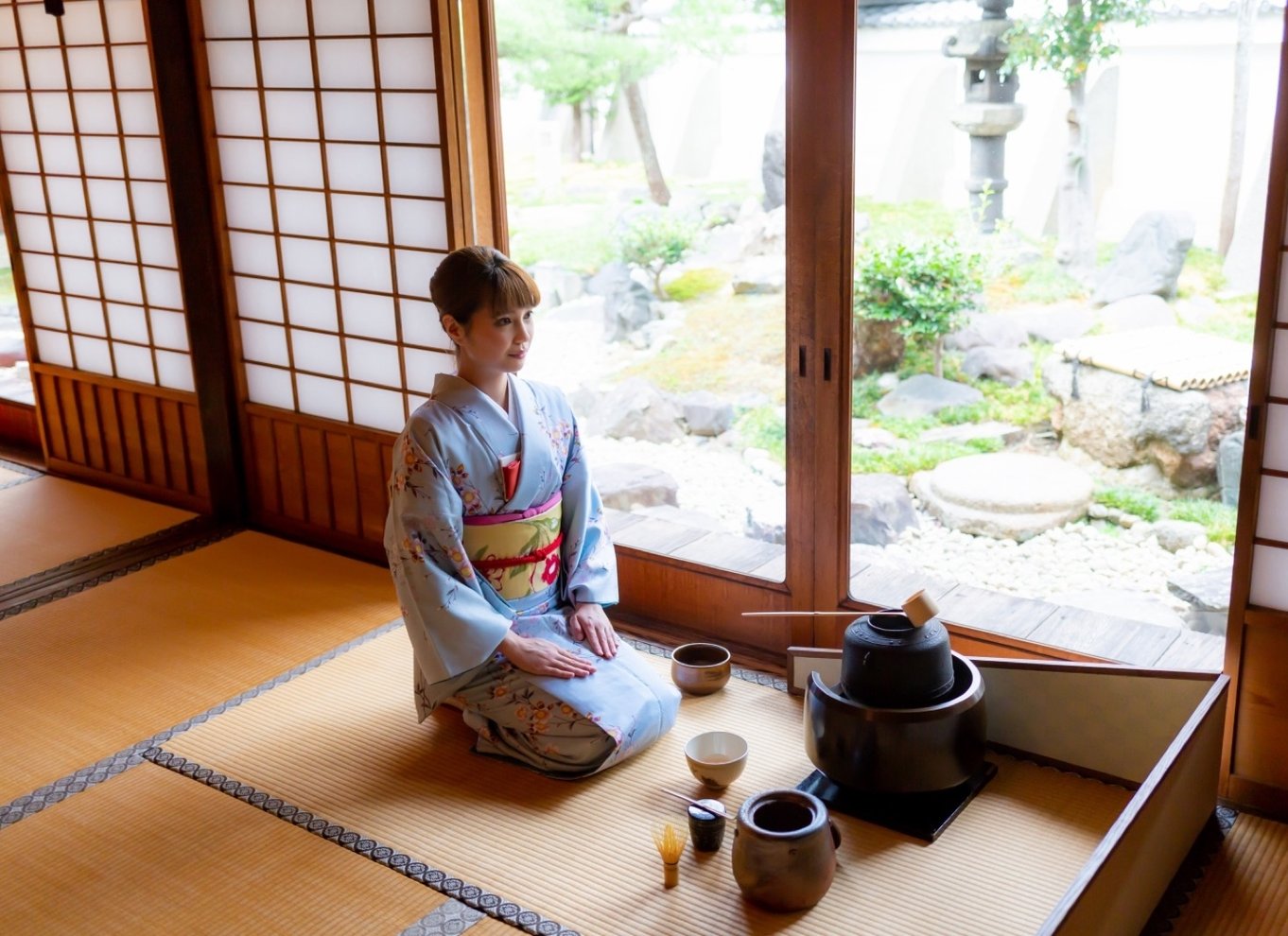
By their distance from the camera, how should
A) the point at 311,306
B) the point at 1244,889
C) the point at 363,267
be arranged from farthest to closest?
1. the point at 311,306
2. the point at 363,267
3. the point at 1244,889

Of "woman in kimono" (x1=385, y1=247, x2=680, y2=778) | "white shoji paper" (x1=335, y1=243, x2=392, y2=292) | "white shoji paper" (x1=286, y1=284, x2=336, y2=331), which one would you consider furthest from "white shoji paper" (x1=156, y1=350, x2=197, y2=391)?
"woman in kimono" (x1=385, y1=247, x2=680, y2=778)

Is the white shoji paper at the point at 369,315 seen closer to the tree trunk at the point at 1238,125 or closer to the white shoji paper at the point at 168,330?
the white shoji paper at the point at 168,330

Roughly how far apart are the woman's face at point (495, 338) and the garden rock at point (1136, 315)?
321 centimetres

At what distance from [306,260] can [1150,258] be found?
3439 millimetres

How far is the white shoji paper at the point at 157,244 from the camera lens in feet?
15.4

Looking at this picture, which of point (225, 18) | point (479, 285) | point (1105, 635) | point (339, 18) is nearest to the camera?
point (479, 285)

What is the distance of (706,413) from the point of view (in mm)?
5973

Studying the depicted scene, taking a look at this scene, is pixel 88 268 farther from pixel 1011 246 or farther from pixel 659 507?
pixel 1011 246

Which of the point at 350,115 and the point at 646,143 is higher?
the point at 350,115

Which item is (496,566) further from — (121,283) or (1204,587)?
(121,283)

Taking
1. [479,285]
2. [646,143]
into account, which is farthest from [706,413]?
[479,285]

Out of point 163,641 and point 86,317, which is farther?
point 86,317

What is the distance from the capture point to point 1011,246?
527cm

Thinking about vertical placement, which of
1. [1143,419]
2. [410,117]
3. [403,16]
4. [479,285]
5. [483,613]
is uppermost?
[403,16]
